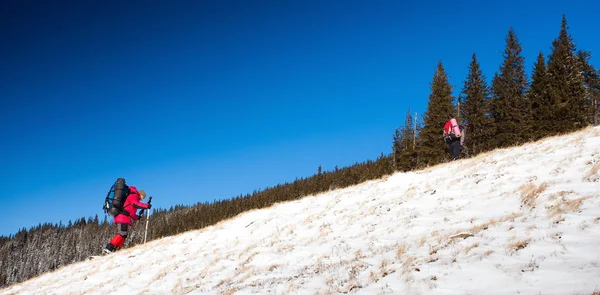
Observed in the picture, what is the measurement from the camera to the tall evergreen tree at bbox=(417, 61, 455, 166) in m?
35.7

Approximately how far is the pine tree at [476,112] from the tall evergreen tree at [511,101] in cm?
91

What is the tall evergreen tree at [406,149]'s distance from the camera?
42.7m

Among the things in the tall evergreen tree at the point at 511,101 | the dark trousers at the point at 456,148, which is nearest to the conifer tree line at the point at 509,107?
the tall evergreen tree at the point at 511,101

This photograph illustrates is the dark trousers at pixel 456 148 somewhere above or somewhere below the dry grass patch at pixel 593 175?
above

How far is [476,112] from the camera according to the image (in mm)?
38125

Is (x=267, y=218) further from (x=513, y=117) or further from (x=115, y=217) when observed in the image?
(x=513, y=117)

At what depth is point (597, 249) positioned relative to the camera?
5.39 meters

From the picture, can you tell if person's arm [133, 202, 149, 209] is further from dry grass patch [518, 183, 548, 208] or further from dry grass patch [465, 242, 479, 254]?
dry grass patch [518, 183, 548, 208]

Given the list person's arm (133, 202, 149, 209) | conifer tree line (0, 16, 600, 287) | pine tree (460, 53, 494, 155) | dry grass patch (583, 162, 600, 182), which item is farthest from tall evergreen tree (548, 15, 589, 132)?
person's arm (133, 202, 149, 209)

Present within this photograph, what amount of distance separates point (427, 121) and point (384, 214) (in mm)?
28482

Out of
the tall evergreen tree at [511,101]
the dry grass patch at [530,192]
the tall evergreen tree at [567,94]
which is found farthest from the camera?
the tall evergreen tree at [511,101]

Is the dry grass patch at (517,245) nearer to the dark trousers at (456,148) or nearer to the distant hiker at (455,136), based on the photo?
the distant hiker at (455,136)

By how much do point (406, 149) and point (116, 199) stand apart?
3456 cm

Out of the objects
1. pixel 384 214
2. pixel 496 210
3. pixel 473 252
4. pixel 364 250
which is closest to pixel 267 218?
pixel 384 214
